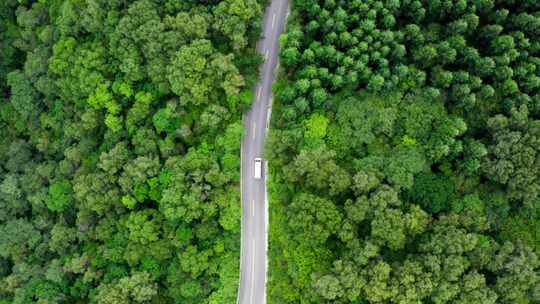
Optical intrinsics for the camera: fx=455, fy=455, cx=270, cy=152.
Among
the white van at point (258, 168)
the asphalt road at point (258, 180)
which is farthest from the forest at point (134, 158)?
the white van at point (258, 168)

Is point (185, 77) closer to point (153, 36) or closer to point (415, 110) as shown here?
point (153, 36)

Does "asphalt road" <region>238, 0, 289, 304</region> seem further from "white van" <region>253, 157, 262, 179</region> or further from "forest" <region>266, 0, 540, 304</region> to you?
"forest" <region>266, 0, 540, 304</region>

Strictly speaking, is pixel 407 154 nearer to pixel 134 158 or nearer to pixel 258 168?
pixel 258 168

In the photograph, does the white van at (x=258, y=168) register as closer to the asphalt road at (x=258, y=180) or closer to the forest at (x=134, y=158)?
the asphalt road at (x=258, y=180)

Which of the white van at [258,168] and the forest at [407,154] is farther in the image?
the white van at [258,168]

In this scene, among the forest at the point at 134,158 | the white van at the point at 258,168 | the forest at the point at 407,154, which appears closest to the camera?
the forest at the point at 407,154

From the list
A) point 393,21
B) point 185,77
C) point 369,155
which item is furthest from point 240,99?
point 393,21

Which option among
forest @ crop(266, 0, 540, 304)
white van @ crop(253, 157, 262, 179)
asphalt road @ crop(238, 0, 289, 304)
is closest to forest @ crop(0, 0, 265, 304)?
asphalt road @ crop(238, 0, 289, 304)
